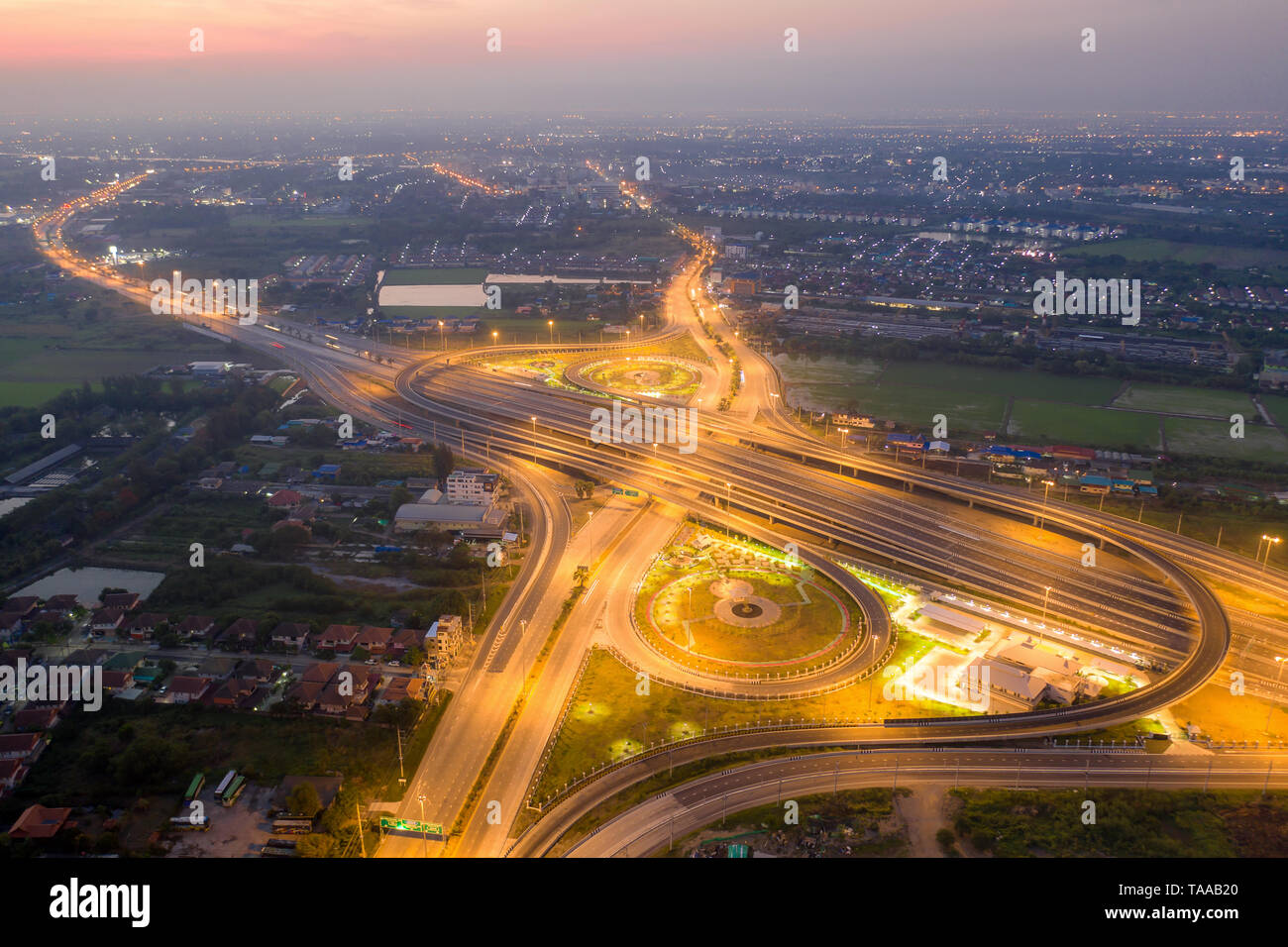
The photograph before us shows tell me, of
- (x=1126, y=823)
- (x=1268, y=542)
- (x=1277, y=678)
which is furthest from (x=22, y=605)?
(x=1268, y=542)

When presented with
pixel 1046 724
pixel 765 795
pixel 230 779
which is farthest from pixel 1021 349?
pixel 230 779

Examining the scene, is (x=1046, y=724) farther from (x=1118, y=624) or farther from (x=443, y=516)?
(x=443, y=516)

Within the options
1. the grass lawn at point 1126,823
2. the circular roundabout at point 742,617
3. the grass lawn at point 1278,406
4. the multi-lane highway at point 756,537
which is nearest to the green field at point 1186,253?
the grass lawn at point 1278,406

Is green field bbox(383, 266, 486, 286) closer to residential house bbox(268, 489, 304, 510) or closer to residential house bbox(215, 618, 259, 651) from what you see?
residential house bbox(268, 489, 304, 510)

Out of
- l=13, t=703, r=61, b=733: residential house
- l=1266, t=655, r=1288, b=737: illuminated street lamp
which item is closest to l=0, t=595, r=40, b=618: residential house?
l=13, t=703, r=61, b=733: residential house

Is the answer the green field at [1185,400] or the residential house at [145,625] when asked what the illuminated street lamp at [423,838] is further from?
the green field at [1185,400]

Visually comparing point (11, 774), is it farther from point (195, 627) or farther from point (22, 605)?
point (22, 605)

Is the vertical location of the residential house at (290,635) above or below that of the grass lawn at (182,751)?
above
